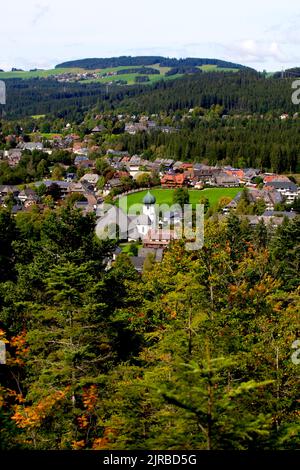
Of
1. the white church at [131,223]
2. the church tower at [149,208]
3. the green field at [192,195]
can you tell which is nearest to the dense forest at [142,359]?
the white church at [131,223]

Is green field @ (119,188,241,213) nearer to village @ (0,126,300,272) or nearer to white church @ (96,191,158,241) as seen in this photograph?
village @ (0,126,300,272)

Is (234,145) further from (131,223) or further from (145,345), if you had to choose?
(145,345)

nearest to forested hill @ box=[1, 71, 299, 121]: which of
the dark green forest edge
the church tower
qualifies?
the church tower

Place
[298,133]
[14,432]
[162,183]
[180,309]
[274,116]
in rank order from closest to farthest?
[14,432] → [180,309] → [162,183] → [298,133] → [274,116]
